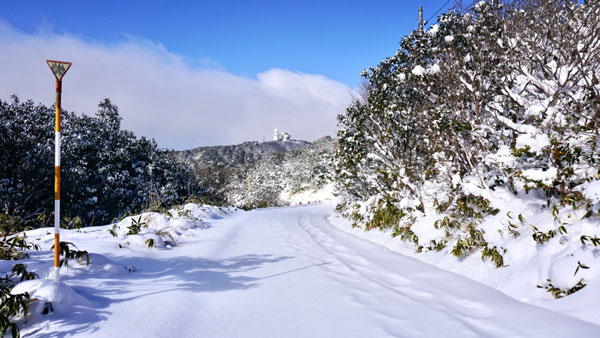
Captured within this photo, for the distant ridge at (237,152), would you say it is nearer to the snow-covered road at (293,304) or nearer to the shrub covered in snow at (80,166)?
the shrub covered in snow at (80,166)

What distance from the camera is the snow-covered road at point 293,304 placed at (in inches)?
118

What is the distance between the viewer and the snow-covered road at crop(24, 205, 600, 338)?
3000 millimetres

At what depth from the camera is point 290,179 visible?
5891 cm

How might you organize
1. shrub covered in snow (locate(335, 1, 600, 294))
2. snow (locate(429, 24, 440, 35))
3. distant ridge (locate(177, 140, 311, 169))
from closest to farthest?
shrub covered in snow (locate(335, 1, 600, 294)), snow (locate(429, 24, 440, 35)), distant ridge (locate(177, 140, 311, 169))

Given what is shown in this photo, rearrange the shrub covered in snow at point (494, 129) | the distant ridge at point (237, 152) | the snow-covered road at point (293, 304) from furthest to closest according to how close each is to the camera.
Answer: the distant ridge at point (237, 152) < the shrub covered in snow at point (494, 129) < the snow-covered road at point (293, 304)

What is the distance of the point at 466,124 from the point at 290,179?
5358 centimetres

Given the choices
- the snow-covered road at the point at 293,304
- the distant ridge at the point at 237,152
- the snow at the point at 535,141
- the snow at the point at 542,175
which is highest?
the distant ridge at the point at 237,152

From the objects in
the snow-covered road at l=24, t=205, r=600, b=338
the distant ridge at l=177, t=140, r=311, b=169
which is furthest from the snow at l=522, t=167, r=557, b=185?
the distant ridge at l=177, t=140, r=311, b=169

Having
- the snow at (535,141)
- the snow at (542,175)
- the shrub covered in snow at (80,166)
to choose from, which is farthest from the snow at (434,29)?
the shrub covered in snow at (80,166)

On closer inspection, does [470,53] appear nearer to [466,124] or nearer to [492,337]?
[466,124]

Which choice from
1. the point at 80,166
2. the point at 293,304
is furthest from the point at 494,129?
the point at 80,166

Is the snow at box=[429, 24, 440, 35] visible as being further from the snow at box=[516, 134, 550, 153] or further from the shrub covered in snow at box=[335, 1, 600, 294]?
the snow at box=[516, 134, 550, 153]

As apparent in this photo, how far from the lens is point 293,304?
374 centimetres

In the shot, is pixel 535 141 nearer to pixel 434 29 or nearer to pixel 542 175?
pixel 542 175
